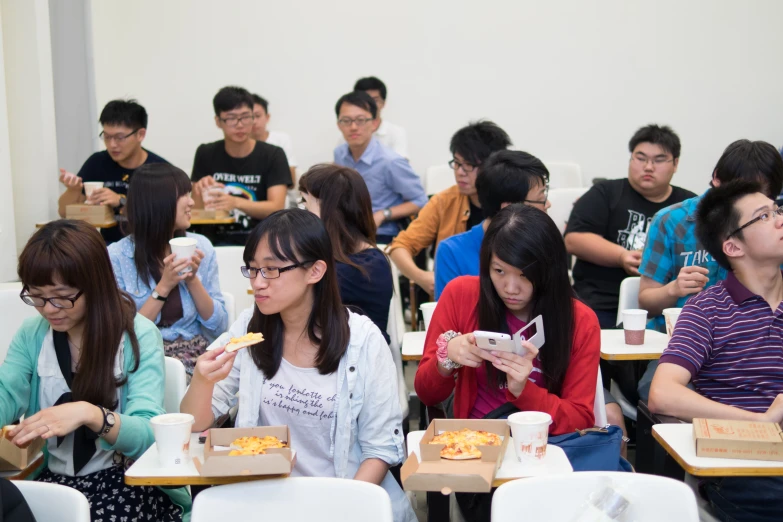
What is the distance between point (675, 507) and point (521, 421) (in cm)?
40

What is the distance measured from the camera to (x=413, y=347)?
3061 mm

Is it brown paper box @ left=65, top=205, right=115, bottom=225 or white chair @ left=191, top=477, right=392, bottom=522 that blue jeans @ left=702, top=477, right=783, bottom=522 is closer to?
white chair @ left=191, top=477, right=392, bottom=522

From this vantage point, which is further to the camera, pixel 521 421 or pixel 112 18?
pixel 112 18

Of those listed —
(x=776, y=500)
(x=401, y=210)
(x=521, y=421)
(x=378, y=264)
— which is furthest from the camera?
(x=401, y=210)

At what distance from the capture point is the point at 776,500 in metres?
2.25

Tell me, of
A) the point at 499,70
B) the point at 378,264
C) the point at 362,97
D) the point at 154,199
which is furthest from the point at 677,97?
the point at 154,199

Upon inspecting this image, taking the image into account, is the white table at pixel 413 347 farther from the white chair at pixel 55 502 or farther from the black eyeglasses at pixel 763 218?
the white chair at pixel 55 502

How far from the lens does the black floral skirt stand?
2252 mm

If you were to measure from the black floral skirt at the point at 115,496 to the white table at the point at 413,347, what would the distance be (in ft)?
3.21

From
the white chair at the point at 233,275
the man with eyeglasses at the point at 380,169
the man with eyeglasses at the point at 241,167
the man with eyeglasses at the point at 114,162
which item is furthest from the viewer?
the man with eyeglasses at the point at 380,169

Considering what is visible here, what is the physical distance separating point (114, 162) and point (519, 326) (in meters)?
3.23

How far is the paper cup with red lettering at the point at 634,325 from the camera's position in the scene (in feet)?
9.98

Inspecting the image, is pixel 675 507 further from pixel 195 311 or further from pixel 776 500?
pixel 195 311

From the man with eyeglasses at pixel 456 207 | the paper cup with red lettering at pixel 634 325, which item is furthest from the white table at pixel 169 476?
the man with eyeglasses at pixel 456 207
